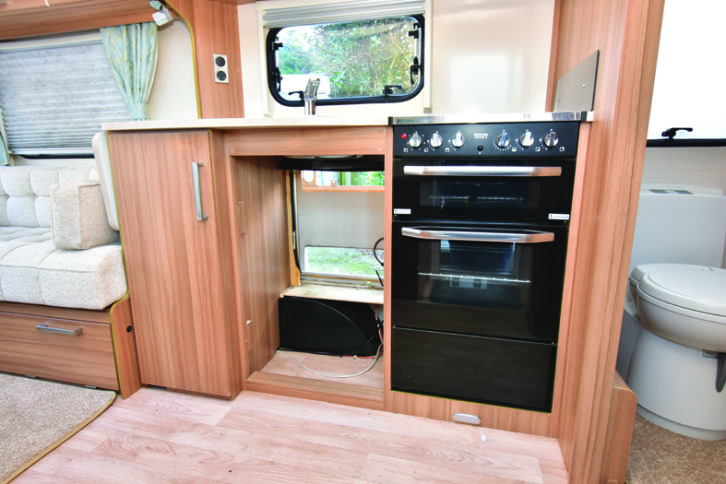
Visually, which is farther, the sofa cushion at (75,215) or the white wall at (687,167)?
the white wall at (687,167)

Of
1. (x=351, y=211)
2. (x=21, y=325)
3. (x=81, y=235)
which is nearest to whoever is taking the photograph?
(x=81, y=235)

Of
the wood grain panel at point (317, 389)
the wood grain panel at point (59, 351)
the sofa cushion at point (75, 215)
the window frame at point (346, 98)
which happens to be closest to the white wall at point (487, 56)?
the window frame at point (346, 98)

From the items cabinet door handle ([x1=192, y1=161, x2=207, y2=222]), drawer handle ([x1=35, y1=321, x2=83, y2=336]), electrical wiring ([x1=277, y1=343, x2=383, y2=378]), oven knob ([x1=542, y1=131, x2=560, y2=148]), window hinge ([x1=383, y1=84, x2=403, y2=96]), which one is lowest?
electrical wiring ([x1=277, y1=343, x2=383, y2=378])

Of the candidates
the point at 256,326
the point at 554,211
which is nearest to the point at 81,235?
the point at 256,326

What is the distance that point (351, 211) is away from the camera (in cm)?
191

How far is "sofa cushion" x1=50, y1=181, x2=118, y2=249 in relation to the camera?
1.34 m

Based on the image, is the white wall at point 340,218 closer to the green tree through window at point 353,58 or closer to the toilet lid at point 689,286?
the green tree through window at point 353,58

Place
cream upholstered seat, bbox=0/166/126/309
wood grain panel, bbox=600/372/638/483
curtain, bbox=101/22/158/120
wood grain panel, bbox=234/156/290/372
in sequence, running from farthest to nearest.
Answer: curtain, bbox=101/22/158/120, wood grain panel, bbox=234/156/290/372, cream upholstered seat, bbox=0/166/126/309, wood grain panel, bbox=600/372/638/483

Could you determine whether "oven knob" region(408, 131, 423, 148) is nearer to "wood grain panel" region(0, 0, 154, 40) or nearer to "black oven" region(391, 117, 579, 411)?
"black oven" region(391, 117, 579, 411)

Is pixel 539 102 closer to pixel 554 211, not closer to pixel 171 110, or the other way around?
pixel 554 211

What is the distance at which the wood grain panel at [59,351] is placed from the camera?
138 cm

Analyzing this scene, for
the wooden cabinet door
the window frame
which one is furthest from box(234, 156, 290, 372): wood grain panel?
the window frame

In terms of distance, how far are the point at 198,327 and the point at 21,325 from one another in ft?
2.61

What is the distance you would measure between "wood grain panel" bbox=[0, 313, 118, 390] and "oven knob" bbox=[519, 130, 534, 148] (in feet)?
5.40
